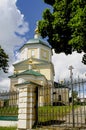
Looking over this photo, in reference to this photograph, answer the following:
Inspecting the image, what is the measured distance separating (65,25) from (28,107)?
13.9 ft

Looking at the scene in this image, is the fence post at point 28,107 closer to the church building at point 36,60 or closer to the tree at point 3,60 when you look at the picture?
the tree at point 3,60

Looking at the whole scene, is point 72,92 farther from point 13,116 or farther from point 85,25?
point 13,116

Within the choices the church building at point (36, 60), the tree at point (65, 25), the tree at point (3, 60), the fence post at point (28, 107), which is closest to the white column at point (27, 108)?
the fence post at point (28, 107)

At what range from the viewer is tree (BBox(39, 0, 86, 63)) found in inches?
397

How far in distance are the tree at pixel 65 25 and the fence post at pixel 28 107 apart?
2.70 meters

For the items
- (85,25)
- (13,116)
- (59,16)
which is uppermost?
(59,16)

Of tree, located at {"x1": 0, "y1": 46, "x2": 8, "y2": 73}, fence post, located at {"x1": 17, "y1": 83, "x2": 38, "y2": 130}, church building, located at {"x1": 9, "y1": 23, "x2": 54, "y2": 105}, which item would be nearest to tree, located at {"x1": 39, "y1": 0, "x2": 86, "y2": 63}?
fence post, located at {"x1": 17, "y1": 83, "x2": 38, "y2": 130}

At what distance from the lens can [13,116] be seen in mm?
11742

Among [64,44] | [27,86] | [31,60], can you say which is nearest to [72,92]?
[27,86]

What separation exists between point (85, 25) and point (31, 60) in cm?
2987

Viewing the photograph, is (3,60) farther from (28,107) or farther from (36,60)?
(28,107)

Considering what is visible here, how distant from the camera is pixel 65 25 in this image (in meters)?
11.6

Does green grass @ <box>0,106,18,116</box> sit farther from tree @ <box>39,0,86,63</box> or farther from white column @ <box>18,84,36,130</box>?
tree @ <box>39,0,86,63</box>

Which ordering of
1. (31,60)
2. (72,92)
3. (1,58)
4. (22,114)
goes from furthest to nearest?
1. (31,60)
2. (1,58)
3. (22,114)
4. (72,92)
